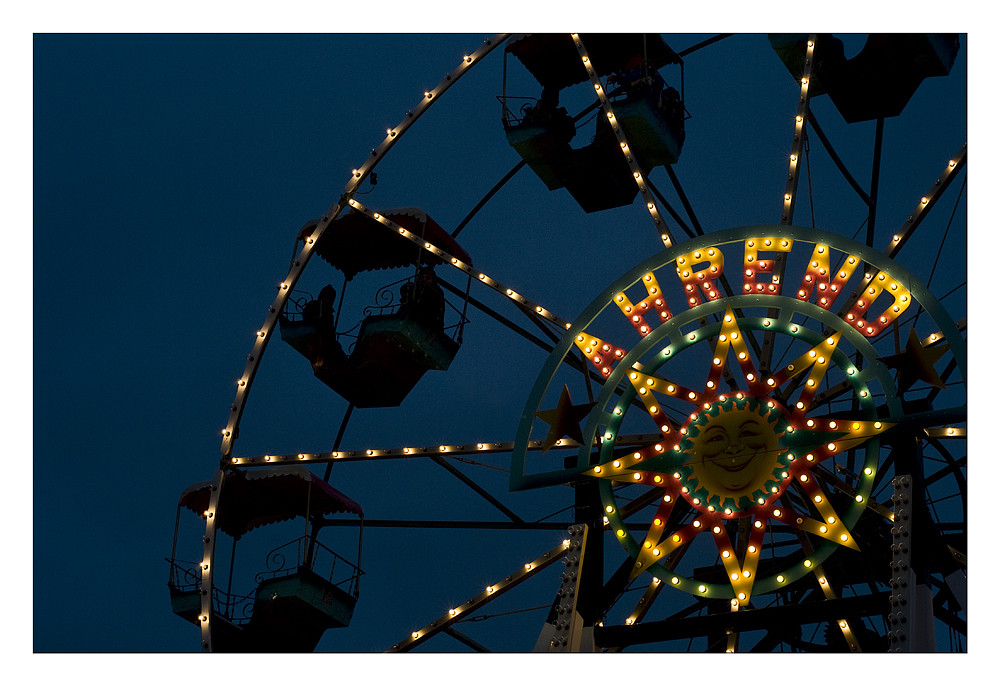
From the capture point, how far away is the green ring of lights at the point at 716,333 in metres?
12.0

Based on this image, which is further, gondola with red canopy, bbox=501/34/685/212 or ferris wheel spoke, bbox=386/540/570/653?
gondola with red canopy, bbox=501/34/685/212

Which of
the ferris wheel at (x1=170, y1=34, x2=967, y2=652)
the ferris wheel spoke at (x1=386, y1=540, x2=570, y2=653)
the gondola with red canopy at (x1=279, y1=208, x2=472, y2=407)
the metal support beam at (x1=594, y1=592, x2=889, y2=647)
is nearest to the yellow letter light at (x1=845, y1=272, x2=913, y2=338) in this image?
the ferris wheel at (x1=170, y1=34, x2=967, y2=652)

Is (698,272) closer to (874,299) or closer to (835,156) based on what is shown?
(874,299)

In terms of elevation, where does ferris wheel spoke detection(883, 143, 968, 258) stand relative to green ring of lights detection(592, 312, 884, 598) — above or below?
above

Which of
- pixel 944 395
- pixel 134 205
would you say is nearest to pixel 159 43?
pixel 134 205

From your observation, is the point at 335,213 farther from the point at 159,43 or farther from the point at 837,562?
the point at 159,43

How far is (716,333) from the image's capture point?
13.2 m

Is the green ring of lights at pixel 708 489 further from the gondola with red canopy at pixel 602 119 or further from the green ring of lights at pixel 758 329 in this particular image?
the gondola with red canopy at pixel 602 119

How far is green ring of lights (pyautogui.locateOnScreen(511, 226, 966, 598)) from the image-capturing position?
12039mm

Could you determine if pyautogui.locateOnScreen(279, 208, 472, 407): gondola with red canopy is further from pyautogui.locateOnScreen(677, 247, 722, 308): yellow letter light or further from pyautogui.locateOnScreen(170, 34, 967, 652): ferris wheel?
pyautogui.locateOnScreen(677, 247, 722, 308): yellow letter light

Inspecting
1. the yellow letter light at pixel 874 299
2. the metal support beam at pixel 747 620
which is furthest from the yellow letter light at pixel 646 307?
the metal support beam at pixel 747 620

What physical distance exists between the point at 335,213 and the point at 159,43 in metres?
18.8

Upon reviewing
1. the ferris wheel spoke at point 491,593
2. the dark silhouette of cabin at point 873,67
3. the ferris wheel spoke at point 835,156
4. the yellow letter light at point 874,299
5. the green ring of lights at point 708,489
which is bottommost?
the ferris wheel spoke at point 491,593

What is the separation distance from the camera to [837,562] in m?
15.2
